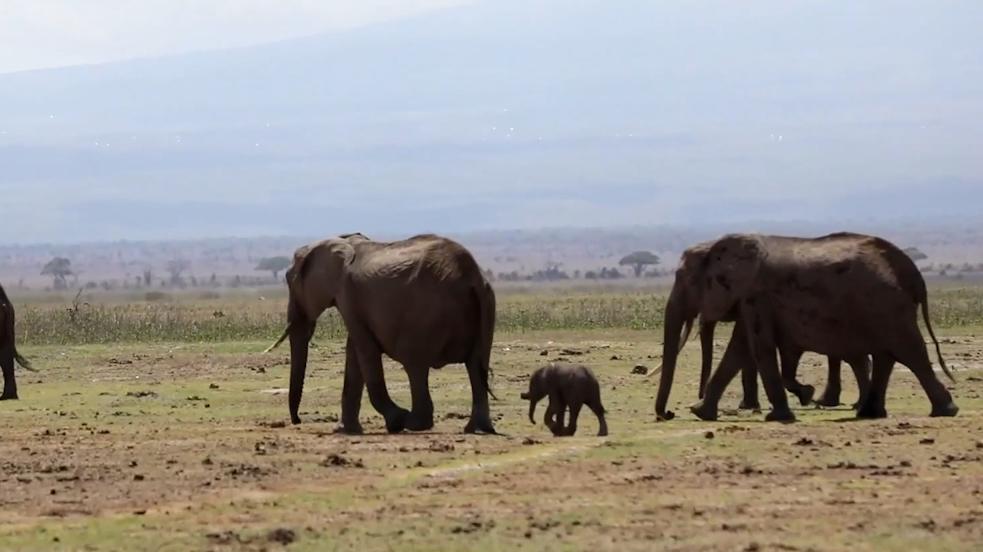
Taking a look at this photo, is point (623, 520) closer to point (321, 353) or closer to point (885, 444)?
point (885, 444)

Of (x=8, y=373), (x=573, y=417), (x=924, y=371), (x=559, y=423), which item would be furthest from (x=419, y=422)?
(x=8, y=373)

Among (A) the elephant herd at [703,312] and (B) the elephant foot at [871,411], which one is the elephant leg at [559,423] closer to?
(A) the elephant herd at [703,312]

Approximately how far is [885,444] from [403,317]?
15.6 ft

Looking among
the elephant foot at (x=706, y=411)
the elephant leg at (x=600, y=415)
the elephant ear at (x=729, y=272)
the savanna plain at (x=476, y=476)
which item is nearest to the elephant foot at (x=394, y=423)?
the savanna plain at (x=476, y=476)

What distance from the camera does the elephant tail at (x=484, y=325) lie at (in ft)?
65.0

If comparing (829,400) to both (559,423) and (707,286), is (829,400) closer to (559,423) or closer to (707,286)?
(707,286)

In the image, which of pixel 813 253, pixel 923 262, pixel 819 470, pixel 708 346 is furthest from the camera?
pixel 923 262

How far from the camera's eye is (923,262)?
176875 mm

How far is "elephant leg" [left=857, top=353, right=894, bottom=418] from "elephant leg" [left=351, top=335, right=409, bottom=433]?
4.73 metres

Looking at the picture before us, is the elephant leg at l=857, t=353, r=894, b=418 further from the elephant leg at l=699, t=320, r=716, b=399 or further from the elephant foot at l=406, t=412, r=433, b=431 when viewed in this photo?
the elephant foot at l=406, t=412, r=433, b=431

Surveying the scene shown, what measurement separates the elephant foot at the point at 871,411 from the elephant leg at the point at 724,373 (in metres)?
1.43

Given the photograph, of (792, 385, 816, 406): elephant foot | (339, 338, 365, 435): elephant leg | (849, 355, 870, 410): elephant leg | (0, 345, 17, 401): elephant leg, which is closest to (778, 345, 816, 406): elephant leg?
(792, 385, 816, 406): elephant foot

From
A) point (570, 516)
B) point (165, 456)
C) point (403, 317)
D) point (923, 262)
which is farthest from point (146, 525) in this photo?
point (923, 262)

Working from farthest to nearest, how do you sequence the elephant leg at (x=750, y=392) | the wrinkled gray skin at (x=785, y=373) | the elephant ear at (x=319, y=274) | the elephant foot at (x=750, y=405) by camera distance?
the elephant foot at (x=750, y=405)
the elephant leg at (x=750, y=392)
the wrinkled gray skin at (x=785, y=373)
the elephant ear at (x=319, y=274)
